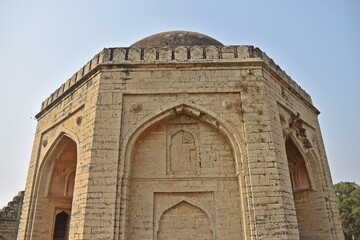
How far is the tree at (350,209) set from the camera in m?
24.0

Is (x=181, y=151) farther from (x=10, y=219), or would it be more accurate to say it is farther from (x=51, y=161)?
(x=10, y=219)

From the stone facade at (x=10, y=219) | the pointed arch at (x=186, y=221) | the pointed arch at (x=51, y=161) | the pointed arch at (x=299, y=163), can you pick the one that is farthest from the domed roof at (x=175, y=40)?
the stone facade at (x=10, y=219)

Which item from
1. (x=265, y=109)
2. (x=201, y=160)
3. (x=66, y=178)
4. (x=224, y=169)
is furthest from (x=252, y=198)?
(x=66, y=178)

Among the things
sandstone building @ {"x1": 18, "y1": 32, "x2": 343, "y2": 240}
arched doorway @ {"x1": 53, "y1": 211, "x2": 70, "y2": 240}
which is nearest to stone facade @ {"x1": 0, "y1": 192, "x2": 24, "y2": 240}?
arched doorway @ {"x1": 53, "y1": 211, "x2": 70, "y2": 240}

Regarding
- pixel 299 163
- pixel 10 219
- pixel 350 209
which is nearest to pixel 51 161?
pixel 299 163

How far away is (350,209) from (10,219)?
1023 inches

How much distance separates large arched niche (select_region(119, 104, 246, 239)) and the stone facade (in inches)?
388

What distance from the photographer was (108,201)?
5.40 metres

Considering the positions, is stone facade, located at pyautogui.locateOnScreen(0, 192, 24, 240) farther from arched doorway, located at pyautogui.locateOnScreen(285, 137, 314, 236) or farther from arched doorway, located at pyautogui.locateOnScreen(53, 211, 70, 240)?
arched doorway, located at pyautogui.locateOnScreen(285, 137, 314, 236)

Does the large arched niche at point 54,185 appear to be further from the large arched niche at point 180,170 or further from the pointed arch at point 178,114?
the large arched niche at point 180,170

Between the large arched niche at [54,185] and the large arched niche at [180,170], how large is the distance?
234 cm

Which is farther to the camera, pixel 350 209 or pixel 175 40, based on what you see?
pixel 350 209

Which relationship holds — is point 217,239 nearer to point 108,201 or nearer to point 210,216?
point 210,216

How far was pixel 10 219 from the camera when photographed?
12.7 meters
